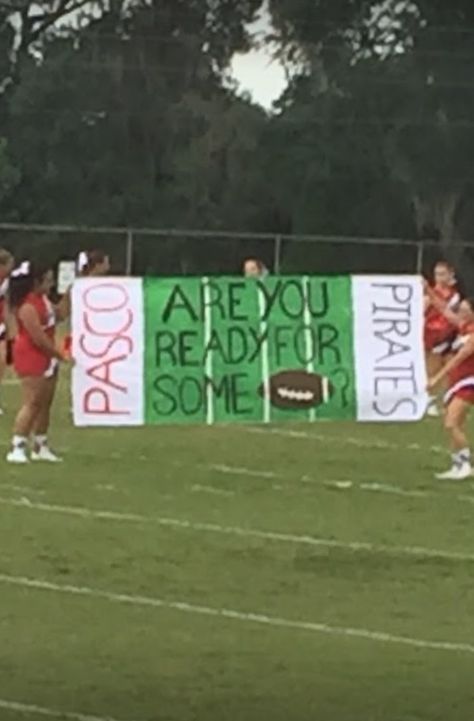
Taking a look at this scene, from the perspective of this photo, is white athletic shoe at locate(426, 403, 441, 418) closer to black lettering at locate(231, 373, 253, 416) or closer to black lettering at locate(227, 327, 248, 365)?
black lettering at locate(227, 327, 248, 365)

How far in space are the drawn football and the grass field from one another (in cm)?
45

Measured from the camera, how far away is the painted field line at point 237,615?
10.6 meters

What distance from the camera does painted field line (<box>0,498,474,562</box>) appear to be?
13805mm

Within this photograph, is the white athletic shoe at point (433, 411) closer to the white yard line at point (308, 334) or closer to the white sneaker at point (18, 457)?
the white yard line at point (308, 334)

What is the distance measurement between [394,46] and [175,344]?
1298cm

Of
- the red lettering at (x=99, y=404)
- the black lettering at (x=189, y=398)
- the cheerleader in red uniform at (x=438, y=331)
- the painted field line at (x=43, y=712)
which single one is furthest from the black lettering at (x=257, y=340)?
the painted field line at (x=43, y=712)

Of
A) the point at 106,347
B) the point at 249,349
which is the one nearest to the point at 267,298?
the point at 249,349

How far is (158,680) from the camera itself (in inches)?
376

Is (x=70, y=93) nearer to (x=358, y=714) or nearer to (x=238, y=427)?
(x=238, y=427)

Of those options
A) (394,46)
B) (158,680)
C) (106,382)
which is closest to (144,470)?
(106,382)

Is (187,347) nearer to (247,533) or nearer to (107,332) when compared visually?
(107,332)

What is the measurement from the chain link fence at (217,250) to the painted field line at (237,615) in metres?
30.9

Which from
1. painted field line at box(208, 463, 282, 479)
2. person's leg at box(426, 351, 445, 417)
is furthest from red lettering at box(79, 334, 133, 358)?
person's leg at box(426, 351, 445, 417)

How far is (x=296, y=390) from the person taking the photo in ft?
65.7
